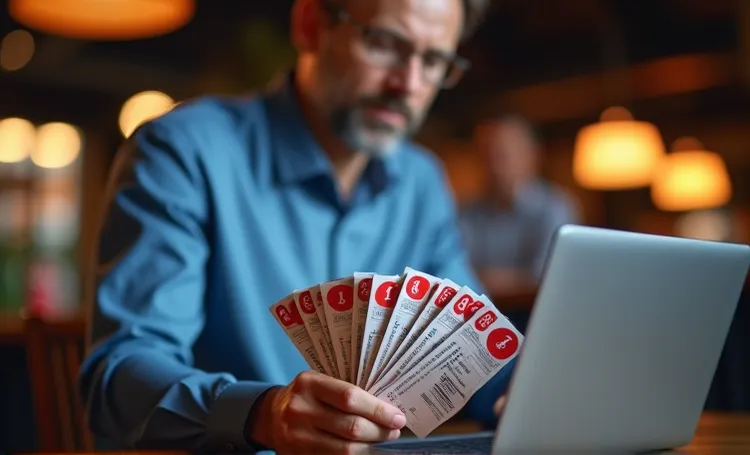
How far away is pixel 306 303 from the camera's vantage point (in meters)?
1.08

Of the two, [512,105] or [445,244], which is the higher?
[445,244]

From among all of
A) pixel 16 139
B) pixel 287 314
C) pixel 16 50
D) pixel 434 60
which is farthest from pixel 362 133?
pixel 16 139

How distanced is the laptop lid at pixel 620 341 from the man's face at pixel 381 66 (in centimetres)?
77

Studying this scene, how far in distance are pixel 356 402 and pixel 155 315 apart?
1.69 feet

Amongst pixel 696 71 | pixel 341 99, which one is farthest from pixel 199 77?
pixel 341 99

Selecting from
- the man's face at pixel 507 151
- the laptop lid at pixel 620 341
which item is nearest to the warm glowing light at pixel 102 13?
the man's face at pixel 507 151

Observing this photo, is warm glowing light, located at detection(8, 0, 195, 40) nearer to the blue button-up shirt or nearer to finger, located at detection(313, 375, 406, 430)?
the blue button-up shirt

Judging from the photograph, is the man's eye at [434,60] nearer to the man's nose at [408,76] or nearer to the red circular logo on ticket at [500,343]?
the man's nose at [408,76]

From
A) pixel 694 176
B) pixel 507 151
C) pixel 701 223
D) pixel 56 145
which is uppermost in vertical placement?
pixel 507 151

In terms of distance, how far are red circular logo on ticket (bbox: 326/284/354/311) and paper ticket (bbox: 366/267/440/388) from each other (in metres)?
0.05

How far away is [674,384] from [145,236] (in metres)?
0.79

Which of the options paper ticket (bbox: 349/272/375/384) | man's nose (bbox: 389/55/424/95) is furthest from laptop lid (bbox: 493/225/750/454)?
man's nose (bbox: 389/55/424/95)

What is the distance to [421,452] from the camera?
1050 millimetres

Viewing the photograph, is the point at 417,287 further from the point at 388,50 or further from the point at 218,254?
the point at 388,50
